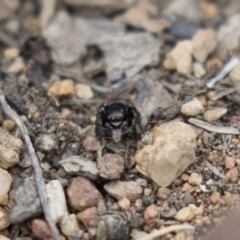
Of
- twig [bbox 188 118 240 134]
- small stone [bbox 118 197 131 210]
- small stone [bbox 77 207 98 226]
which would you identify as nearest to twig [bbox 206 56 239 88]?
twig [bbox 188 118 240 134]

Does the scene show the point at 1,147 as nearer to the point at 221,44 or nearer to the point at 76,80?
the point at 76,80

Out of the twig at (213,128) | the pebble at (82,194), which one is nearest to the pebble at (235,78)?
the twig at (213,128)

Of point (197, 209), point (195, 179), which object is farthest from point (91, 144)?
point (197, 209)

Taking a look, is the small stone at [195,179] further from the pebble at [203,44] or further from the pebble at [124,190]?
the pebble at [203,44]

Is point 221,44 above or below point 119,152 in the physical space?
above

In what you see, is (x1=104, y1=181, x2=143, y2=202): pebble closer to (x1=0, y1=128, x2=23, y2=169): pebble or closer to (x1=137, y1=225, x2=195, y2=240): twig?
(x1=137, y1=225, x2=195, y2=240): twig

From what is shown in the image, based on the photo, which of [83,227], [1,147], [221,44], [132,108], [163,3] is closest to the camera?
[83,227]

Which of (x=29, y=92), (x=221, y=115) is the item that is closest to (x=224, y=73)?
(x=221, y=115)

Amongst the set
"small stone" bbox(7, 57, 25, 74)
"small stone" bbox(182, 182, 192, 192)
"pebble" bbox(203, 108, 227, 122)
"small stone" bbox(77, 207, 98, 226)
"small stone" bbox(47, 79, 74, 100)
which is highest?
"small stone" bbox(7, 57, 25, 74)
